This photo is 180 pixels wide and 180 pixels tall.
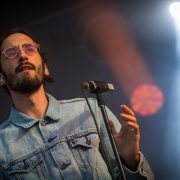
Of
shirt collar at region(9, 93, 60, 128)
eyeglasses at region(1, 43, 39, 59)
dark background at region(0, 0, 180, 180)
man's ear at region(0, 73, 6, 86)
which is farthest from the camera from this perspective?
dark background at region(0, 0, 180, 180)

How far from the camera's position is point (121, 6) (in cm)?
372

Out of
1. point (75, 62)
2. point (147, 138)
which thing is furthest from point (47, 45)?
point (147, 138)

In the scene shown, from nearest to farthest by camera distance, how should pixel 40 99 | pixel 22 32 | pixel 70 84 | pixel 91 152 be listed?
pixel 91 152 → pixel 40 99 → pixel 22 32 → pixel 70 84

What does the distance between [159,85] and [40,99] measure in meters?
1.65

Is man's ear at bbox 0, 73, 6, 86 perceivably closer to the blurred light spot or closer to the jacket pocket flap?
the jacket pocket flap

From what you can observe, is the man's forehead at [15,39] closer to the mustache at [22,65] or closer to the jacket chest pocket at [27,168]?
the mustache at [22,65]

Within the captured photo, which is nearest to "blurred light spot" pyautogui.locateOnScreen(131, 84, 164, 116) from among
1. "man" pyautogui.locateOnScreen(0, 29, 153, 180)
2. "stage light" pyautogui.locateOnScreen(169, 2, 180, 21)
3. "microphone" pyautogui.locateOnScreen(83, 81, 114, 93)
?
"stage light" pyautogui.locateOnScreen(169, 2, 180, 21)

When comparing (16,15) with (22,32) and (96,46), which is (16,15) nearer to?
(96,46)

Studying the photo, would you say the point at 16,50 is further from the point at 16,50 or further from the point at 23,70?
the point at 23,70

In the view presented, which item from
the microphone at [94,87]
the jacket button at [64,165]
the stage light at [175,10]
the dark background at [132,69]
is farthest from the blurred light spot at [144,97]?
the microphone at [94,87]

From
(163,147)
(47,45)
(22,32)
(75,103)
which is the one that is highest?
(47,45)

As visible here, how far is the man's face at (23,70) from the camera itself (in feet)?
7.28

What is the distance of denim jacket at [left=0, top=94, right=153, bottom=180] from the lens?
2027mm

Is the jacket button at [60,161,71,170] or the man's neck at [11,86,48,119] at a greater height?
the man's neck at [11,86,48,119]
